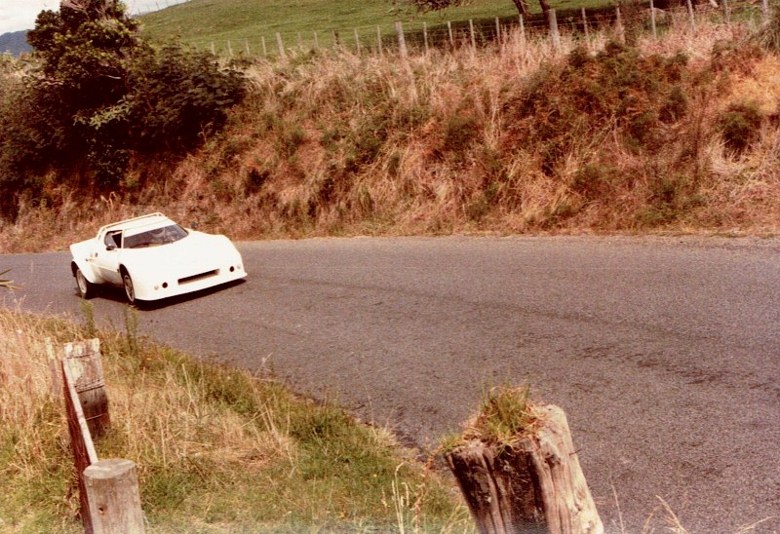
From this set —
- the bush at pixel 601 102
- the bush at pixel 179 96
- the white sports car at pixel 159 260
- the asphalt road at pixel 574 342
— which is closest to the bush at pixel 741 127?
the bush at pixel 601 102

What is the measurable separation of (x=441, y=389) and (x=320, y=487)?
2.03 meters

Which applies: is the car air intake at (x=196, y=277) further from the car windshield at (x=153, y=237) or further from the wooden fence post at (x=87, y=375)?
the wooden fence post at (x=87, y=375)

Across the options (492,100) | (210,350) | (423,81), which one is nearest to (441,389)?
(210,350)

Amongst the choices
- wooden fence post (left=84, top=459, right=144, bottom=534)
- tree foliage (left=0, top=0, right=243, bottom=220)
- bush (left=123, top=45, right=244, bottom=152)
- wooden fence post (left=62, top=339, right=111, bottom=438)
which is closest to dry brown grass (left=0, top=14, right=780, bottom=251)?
bush (left=123, top=45, right=244, bottom=152)

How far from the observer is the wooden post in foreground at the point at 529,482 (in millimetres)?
2689

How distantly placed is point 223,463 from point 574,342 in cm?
370

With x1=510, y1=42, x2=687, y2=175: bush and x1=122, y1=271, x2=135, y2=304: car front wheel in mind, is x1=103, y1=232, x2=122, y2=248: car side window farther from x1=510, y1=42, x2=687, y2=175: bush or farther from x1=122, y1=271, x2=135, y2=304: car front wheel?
x1=510, y1=42, x2=687, y2=175: bush

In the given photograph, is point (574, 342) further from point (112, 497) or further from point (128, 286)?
point (128, 286)

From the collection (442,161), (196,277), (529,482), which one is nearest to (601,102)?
(442,161)

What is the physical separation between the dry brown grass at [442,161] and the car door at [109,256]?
5063 millimetres

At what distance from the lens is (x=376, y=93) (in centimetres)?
1895

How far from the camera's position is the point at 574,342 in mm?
7613

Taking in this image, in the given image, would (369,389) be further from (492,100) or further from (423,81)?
(423,81)

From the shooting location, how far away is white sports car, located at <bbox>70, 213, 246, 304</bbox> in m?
11.7
